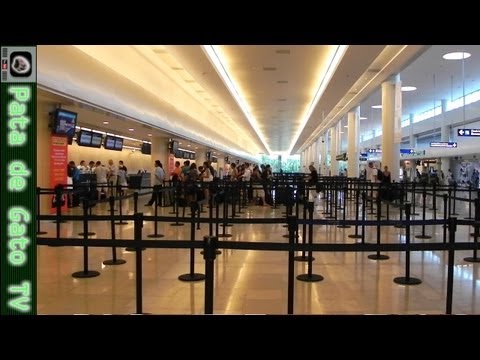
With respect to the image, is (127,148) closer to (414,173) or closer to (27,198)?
(414,173)

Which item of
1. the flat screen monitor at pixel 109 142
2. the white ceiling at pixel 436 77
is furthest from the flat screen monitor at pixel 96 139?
the white ceiling at pixel 436 77

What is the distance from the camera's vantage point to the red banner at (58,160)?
12.9 metres

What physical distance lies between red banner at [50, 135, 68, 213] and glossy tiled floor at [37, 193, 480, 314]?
5016mm

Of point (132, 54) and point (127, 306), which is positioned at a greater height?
point (132, 54)

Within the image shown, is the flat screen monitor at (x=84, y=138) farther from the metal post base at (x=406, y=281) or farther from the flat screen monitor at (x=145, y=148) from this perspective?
the metal post base at (x=406, y=281)

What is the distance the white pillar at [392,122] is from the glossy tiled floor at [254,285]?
9701 mm

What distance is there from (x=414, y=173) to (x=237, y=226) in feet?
114

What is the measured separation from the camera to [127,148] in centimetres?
3225

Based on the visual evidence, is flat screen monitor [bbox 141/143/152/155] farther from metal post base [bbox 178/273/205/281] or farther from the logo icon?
the logo icon

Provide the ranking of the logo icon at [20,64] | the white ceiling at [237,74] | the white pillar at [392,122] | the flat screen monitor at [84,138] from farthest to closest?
the flat screen monitor at [84,138] → the white pillar at [392,122] → the white ceiling at [237,74] → the logo icon at [20,64]

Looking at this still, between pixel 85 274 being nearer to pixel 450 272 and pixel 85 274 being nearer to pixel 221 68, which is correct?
pixel 450 272

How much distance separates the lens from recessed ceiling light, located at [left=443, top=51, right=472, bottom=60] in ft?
53.3

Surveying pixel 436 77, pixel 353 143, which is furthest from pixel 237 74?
pixel 353 143
